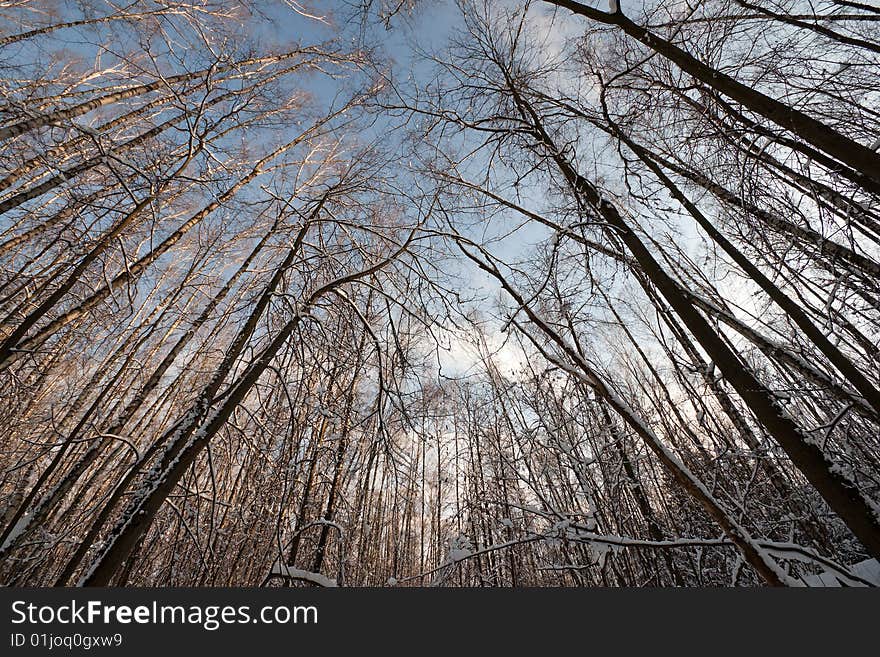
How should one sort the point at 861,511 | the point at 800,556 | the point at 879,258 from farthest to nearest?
the point at 879,258 < the point at 800,556 < the point at 861,511

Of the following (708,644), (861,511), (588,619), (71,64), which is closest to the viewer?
(708,644)

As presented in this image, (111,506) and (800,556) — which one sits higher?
(111,506)

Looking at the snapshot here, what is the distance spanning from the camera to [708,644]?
161cm

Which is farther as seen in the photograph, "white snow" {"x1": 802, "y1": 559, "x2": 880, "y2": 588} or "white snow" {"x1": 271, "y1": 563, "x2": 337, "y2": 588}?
"white snow" {"x1": 271, "y1": 563, "x2": 337, "y2": 588}

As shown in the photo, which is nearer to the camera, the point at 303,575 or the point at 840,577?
the point at 840,577

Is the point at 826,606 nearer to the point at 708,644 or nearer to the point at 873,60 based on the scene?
the point at 708,644

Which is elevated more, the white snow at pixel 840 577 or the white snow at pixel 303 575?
the white snow at pixel 303 575

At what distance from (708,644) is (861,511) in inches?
43.4

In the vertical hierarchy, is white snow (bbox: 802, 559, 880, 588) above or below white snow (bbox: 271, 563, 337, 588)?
below

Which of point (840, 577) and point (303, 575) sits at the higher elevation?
point (303, 575)

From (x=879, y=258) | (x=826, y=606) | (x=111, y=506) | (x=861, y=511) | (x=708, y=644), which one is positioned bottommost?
(x=708, y=644)

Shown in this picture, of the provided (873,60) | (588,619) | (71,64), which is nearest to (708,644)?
(588,619)

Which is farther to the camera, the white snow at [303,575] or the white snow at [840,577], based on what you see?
the white snow at [303,575]

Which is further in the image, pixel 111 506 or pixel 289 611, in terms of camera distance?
pixel 111 506
